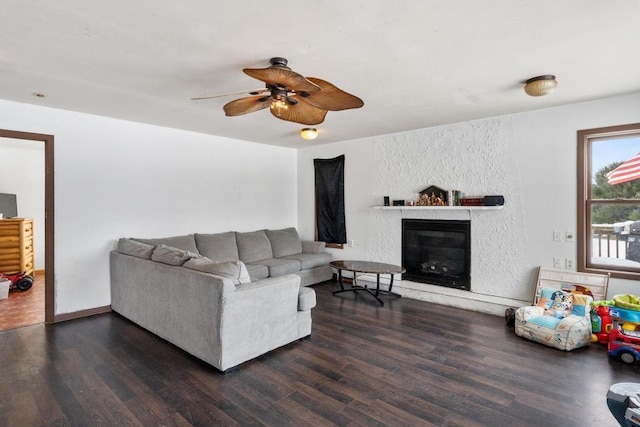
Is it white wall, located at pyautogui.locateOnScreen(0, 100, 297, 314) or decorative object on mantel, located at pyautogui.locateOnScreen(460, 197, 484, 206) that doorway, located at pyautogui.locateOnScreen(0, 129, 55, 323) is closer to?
white wall, located at pyautogui.locateOnScreen(0, 100, 297, 314)

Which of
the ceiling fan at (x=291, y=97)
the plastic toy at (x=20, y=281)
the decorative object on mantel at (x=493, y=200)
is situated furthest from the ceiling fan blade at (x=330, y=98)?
the plastic toy at (x=20, y=281)

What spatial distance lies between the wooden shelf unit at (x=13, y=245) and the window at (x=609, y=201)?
814 centimetres

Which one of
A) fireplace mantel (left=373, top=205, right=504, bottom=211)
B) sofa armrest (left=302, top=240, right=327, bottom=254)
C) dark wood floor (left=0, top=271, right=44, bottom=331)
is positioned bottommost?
dark wood floor (left=0, top=271, right=44, bottom=331)

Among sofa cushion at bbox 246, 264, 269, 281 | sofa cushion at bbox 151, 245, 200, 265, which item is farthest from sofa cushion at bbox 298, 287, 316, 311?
sofa cushion at bbox 246, 264, 269, 281

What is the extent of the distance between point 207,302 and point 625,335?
364cm

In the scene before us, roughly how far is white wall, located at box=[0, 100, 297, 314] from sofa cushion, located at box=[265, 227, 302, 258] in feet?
1.71

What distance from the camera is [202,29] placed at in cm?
209

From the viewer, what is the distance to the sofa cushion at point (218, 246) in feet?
15.6

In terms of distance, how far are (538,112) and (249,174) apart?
171 inches

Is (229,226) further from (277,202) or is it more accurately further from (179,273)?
(179,273)

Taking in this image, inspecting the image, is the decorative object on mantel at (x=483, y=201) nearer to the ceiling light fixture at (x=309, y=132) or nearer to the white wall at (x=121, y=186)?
the ceiling light fixture at (x=309, y=132)

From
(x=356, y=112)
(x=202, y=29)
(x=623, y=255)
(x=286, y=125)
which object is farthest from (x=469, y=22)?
(x=623, y=255)

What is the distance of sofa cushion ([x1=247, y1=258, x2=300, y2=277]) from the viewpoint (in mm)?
4824

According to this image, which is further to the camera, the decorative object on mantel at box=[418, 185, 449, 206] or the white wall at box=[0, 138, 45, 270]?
the white wall at box=[0, 138, 45, 270]
